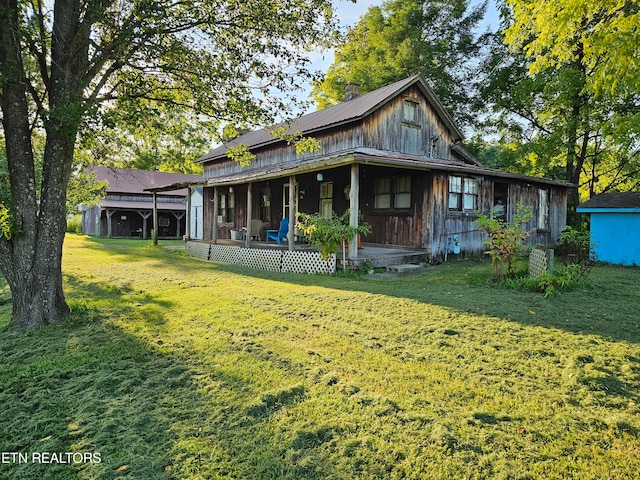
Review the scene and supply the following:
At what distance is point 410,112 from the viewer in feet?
47.5

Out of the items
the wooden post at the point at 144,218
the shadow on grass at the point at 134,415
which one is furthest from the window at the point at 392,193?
the wooden post at the point at 144,218

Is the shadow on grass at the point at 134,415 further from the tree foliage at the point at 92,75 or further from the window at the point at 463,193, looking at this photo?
the window at the point at 463,193

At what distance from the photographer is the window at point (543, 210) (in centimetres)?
1523

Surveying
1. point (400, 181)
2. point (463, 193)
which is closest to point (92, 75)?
point (400, 181)

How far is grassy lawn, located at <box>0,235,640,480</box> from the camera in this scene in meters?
2.47

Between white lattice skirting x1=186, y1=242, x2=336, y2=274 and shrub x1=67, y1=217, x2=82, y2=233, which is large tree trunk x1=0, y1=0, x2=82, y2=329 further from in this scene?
shrub x1=67, y1=217, x2=82, y2=233

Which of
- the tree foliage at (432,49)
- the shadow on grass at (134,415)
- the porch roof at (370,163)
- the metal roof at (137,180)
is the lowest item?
the shadow on grass at (134,415)

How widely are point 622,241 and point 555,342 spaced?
1086 centimetres

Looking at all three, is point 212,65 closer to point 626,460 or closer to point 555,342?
point 555,342

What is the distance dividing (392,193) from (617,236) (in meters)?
7.49

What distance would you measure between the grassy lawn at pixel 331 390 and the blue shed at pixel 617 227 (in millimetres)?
8130

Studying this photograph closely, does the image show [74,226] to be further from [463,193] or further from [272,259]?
[463,193]

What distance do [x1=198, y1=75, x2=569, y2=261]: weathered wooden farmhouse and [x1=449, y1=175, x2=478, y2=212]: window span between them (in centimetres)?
3

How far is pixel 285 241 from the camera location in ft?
51.0
